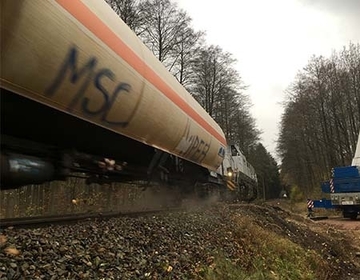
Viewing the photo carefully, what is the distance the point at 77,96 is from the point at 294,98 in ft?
132

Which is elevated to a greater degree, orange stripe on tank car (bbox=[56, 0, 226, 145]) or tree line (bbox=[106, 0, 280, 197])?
tree line (bbox=[106, 0, 280, 197])

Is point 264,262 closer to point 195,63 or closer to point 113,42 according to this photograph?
point 113,42

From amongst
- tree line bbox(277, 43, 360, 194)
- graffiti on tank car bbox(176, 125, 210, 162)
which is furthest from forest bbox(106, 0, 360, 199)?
graffiti on tank car bbox(176, 125, 210, 162)

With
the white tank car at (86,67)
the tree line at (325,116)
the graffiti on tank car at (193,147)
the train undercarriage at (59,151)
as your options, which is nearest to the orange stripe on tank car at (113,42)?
the white tank car at (86,67)

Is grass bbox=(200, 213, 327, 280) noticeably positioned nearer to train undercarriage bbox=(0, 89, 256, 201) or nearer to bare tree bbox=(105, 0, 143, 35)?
train undercarriage bbox=(0, 89, 256, 201)

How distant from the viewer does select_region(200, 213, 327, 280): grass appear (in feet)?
17.2

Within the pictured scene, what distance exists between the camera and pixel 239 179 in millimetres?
22438

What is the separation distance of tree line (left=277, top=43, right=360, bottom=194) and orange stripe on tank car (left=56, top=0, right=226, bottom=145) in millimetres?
30845

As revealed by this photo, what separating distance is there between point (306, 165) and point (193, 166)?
36.1 metres

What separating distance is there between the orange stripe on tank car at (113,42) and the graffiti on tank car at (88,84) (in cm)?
35

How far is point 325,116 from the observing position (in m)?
37.7

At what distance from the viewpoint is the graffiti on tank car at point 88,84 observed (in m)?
4.30

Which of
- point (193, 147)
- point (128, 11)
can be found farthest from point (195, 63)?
point (193, 147)

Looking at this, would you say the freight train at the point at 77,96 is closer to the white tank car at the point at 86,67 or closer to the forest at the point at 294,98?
the white tank car at the point at 86,67
